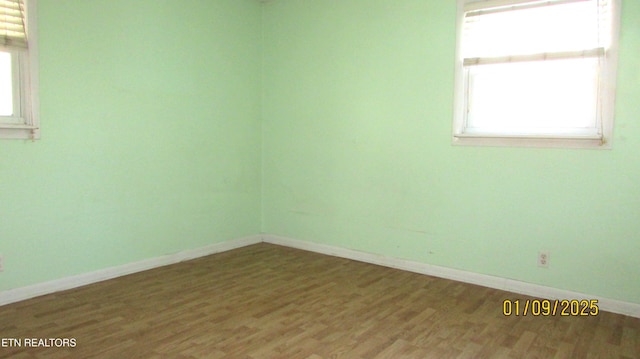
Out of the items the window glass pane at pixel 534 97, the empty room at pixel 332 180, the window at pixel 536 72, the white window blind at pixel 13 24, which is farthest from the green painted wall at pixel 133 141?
the window glass pane at pixel 534 97

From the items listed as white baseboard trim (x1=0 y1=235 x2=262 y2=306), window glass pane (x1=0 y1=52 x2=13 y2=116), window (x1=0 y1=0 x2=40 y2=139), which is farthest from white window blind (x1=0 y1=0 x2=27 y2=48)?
white baseboard trim (x1=0 y1=235 x2=262 y2=306)

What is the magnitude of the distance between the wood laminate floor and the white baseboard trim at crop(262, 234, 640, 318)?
3.4 inches

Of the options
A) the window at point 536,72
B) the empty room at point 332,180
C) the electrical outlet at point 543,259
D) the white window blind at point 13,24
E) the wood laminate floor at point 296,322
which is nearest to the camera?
the wood laminate floor at point 296,322

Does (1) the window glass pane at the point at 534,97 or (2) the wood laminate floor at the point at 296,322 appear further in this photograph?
(1) the window glass pane at the point at 534,97

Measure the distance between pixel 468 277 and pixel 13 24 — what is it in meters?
4.00

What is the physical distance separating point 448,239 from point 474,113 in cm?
111

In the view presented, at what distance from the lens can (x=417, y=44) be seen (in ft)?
13.1

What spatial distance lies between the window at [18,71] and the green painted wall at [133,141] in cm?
8

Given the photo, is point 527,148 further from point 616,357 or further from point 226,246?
point 226,246

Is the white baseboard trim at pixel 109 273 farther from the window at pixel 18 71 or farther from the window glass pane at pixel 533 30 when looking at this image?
the window glass pane at pixel 533 30

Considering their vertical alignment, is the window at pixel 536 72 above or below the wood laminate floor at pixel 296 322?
above

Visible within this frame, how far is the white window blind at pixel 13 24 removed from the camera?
3.10 meters

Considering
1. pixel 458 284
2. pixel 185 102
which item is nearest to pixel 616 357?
pixel 458 284
